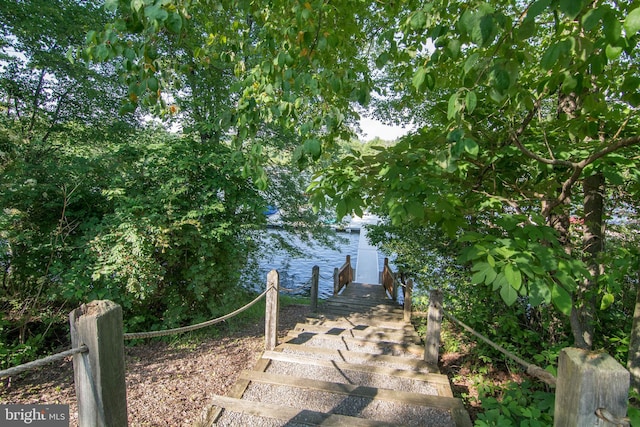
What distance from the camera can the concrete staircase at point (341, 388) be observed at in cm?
266

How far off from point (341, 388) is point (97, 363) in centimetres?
230

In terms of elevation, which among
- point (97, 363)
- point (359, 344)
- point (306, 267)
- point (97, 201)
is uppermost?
point (97, 201)

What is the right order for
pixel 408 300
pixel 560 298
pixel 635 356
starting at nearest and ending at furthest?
1. pixel 560 298
2. pixel 635 356
3. pixel 408 300

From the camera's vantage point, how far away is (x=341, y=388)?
10.2 ft

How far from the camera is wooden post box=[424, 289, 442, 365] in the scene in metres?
3.75

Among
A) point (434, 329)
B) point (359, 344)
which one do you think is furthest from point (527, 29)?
point (359, 344)

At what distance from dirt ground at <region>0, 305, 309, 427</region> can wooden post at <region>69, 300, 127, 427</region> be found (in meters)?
1.69

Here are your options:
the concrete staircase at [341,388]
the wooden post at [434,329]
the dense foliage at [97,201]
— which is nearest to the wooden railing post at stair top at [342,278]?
the dense foliage at [97,201]

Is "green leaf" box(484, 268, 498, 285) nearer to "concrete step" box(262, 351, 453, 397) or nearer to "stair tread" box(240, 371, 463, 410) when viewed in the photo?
"stair tread" box(240, 371, 463, 410)

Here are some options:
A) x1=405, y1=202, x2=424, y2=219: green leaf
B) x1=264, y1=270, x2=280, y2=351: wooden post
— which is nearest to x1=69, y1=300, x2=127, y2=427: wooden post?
x1=405, y1=202, x2=424, y2=219: green leaf

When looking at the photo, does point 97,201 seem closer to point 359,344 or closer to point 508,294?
point 359,344

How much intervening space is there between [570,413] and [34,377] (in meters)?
5.34

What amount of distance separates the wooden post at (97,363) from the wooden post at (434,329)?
3.17m

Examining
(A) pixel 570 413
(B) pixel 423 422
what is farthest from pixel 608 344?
(A) pixel 570 413
